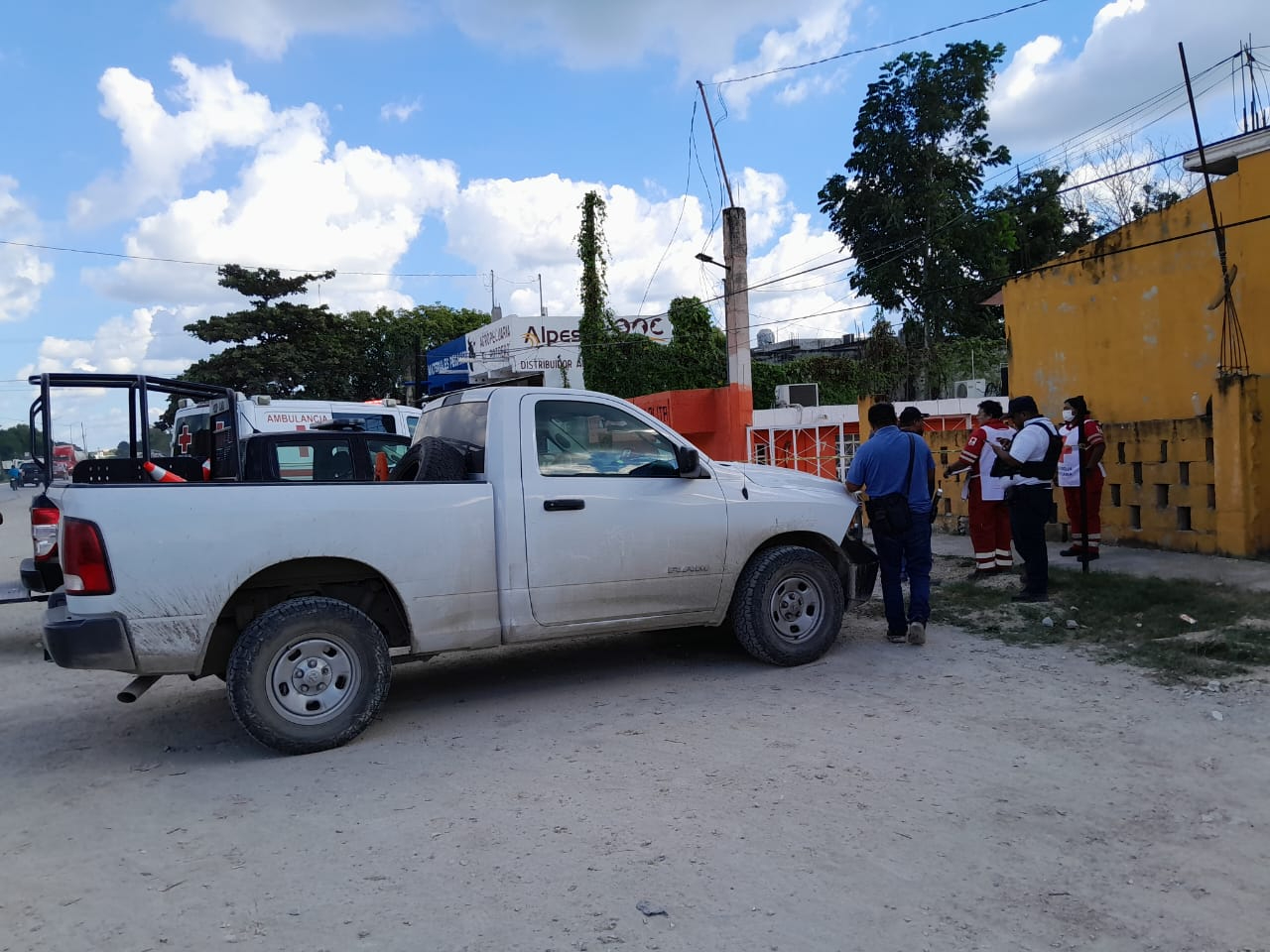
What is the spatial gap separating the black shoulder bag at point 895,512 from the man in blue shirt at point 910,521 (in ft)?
0.04

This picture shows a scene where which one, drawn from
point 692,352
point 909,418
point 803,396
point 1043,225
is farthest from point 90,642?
point 1043,225

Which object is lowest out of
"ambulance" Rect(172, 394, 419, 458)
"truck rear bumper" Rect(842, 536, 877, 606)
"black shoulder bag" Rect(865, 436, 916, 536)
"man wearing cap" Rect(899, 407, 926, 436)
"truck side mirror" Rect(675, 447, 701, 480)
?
"truck rear bumper" Rect(842, 536, 877, 606)

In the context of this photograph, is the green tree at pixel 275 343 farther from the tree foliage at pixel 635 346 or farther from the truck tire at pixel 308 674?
the truck tire at pixel 308 674

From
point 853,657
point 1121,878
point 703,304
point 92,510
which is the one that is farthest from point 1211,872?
point 703,304

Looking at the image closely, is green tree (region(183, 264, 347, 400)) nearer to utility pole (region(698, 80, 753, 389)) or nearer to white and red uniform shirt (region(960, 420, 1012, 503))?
utility pole (region(698, 80, 753, 389))

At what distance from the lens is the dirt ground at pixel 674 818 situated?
3.12m

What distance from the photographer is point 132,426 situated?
796 cm

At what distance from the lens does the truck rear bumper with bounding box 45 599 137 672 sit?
458 cm

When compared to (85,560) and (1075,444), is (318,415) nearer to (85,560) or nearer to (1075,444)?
(85,560)

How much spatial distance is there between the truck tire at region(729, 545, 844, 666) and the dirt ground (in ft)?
0.71

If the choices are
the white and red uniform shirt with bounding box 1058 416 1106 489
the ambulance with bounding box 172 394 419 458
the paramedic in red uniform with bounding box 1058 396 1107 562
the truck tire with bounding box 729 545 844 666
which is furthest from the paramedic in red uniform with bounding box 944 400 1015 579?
the ambulance with bounding box 172 394 419 458

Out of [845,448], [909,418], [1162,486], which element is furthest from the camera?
[845,448]

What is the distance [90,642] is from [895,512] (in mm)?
5117

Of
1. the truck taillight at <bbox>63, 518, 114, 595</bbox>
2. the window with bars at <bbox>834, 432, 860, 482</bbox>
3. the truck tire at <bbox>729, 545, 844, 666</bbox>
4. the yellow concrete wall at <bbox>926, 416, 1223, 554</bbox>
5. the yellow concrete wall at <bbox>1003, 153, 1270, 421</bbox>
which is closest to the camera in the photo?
the truck taillight at <bbox>63, 518, 114, 595</bbox>
